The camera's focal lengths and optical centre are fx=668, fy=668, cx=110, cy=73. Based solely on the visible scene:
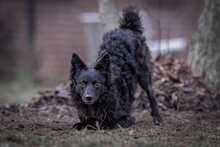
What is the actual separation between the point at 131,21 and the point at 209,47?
2324mm

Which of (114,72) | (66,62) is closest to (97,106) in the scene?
(114,72)

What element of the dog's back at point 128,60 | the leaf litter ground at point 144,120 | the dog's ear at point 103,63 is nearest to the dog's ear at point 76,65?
the dog's ear at point 103,63

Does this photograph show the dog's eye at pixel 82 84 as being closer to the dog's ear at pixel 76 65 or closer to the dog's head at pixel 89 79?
the dog's head at pixel 89 79

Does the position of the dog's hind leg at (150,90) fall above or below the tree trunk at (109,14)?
below

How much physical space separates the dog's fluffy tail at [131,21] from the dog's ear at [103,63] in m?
1.53

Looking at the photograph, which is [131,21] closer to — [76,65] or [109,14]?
[76,65]

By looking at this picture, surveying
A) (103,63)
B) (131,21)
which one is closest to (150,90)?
(131,21)

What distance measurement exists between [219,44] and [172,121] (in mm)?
2466

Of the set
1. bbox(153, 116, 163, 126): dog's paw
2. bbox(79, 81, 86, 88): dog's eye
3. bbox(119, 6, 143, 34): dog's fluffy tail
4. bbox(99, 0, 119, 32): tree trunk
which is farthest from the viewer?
bbox(99, 0, 119, 32): tree trunk

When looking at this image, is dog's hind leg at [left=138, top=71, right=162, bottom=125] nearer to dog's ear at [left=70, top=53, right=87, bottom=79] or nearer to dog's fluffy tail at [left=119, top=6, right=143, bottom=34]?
dog's fluffy tail at [left=119, top=6, right=143, bottom=34]

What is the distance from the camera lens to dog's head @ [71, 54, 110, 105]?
844cm

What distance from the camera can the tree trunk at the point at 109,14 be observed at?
1215 centimetres

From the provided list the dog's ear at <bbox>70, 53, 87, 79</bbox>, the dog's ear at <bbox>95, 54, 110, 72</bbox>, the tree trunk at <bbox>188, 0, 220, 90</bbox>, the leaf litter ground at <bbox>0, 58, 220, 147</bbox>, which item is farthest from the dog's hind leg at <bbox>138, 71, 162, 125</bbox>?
the tree trunk at <bbox>188, 0, 220, 90</bbox>

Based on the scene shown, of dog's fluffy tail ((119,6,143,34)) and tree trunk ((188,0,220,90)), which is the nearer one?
dog's fluffy tail ((119,6,143,34))
